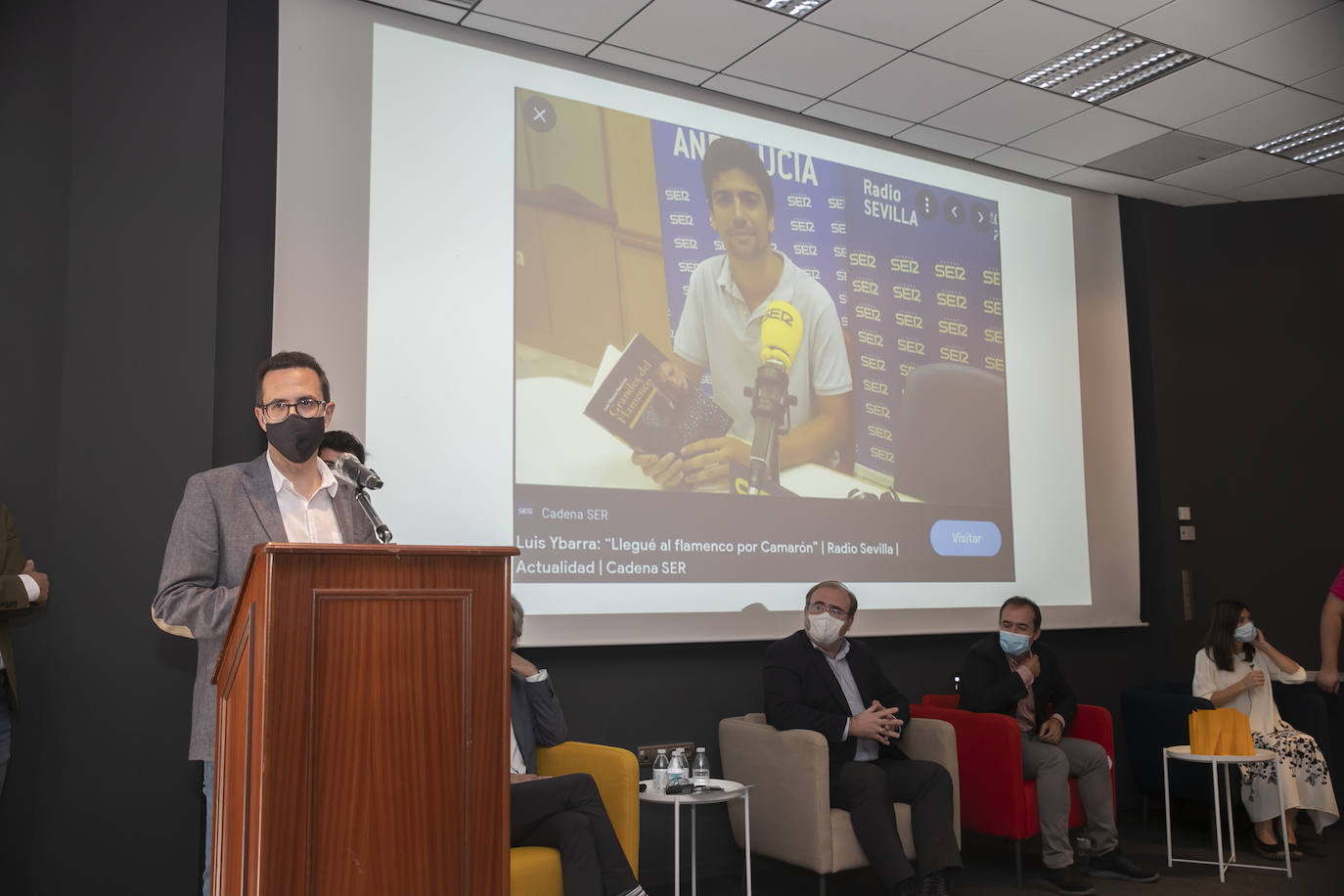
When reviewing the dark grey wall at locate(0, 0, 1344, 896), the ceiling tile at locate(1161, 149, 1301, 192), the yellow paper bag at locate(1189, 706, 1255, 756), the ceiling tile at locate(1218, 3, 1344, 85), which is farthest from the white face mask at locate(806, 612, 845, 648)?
the ceiling tile at locate(1161, 149, 1301, 192)

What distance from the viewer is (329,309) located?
3779 mm

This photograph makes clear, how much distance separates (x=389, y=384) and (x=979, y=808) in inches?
115

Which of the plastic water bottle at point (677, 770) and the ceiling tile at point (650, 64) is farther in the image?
the ceiling tile at point (650, 64)

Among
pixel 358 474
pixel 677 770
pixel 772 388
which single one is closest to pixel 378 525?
pixel 358 474

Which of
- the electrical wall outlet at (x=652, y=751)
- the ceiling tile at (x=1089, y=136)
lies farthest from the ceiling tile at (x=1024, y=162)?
the electrical wall outlet at (x=652, y=751)

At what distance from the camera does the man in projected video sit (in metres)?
4.64

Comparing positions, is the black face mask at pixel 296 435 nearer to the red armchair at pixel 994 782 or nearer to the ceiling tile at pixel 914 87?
the red armchair at pixel 994 782

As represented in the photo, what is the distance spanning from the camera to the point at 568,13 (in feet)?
13.7

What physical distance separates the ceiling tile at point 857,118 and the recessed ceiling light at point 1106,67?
2.13 ft

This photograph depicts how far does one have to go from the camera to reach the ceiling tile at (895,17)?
4.25 metres

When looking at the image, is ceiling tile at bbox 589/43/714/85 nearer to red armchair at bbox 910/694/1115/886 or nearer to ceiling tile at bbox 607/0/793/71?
ceiling tile at bbox 607/0/793/71

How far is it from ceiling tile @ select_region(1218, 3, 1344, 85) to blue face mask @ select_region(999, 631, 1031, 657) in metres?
2.77

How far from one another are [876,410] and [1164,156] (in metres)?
2.33

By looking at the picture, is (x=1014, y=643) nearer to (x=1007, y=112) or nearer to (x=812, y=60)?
(x=1007, y=112)
